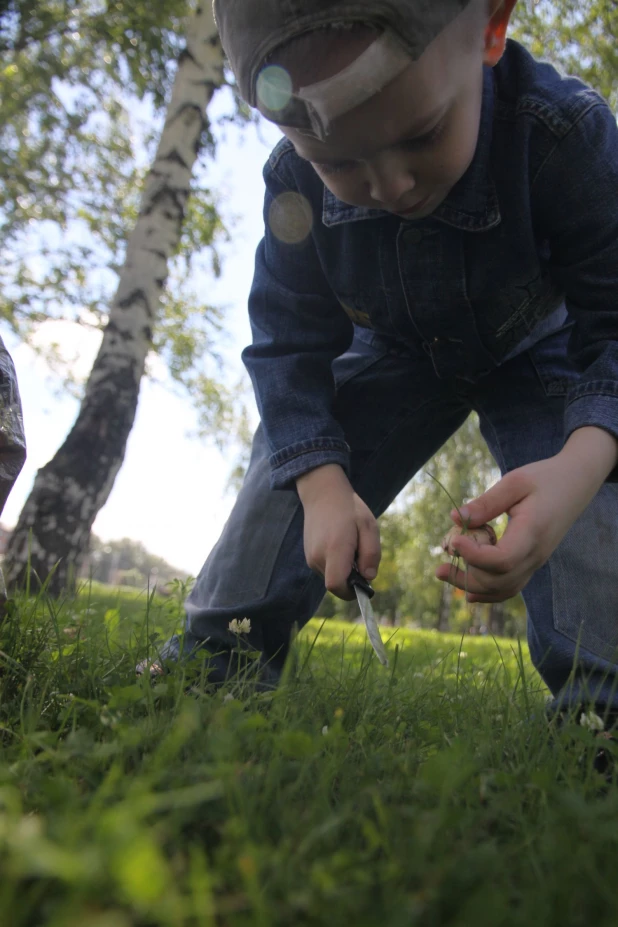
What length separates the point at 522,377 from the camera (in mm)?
2248

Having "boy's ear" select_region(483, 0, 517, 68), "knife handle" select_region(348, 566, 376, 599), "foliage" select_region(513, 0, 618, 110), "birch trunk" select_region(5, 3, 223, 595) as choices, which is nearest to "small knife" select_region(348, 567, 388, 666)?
"knife handle" select_region(348, 566, 376, 599)

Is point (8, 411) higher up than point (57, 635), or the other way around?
point (8, 411)

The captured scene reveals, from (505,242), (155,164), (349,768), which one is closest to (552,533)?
(349,768)

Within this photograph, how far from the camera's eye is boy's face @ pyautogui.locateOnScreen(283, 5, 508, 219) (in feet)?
4.74

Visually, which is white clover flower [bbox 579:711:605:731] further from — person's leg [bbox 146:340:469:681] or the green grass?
person's leg [bbox 146:340:469:681]

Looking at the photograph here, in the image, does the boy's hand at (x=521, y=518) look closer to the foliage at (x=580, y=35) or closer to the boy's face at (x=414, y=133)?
the boy's face at (x=414, y=133)

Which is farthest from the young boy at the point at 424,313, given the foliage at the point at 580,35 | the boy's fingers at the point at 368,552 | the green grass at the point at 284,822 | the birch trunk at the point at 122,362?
the foliage at the point at 580,35

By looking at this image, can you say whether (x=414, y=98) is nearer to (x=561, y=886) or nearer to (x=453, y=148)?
(x=453, y=148)

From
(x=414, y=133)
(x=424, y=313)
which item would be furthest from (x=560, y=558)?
(x=414, y=133)

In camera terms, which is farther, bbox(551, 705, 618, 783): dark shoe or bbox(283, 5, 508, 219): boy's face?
bbox(283, 5, 508, 219): boy's face

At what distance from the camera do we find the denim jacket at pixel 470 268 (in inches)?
71.7

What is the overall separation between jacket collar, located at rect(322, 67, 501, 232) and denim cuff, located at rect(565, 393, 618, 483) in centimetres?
54

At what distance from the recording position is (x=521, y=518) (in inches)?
60.0

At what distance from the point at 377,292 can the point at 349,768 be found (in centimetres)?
140
